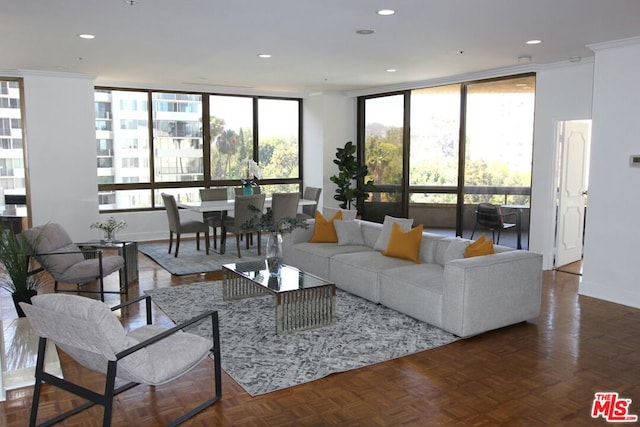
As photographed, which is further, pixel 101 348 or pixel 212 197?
pixel 212 197

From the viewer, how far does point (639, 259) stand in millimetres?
5270

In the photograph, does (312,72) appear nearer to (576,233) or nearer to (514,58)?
(514,58)

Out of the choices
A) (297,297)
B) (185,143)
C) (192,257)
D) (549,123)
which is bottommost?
(192,257)

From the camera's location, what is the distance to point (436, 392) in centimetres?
339

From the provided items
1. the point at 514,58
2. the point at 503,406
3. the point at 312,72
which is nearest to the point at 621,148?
the point at 514,58

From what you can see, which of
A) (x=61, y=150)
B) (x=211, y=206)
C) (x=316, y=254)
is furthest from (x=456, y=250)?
(x=61, y=150)

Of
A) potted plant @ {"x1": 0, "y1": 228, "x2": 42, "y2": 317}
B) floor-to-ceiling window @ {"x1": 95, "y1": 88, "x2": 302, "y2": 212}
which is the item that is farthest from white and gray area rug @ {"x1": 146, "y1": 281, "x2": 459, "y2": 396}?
floor-to-ceiling window @ {"x1": 95, "y1": 88, "x2": 302, "y2": 212}

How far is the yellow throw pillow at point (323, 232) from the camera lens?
633 cm

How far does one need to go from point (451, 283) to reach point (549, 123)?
3.59m

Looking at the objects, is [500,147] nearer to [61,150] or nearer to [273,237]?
[273,237]

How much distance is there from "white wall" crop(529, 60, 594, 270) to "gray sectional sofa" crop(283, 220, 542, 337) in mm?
2330

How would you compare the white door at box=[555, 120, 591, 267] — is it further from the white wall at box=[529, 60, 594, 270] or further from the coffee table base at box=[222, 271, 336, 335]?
the coffee table base at box=[222, 271, 336, 335]

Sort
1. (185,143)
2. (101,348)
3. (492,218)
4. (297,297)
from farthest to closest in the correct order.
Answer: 1. (185,143)
2. (492,218)
3. (297,297)
4. (101,348)

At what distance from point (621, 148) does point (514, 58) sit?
1703mm
